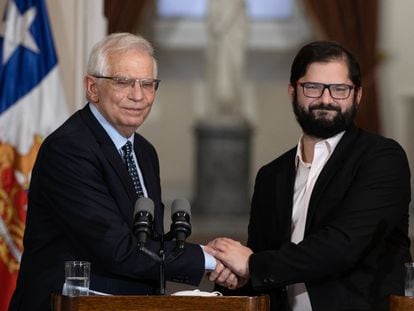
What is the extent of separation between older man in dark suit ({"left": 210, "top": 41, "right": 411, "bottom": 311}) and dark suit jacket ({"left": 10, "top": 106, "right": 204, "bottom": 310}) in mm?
334

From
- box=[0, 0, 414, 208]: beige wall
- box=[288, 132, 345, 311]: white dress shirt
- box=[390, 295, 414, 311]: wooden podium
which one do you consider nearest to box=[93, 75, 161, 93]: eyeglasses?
box=[288, 132, 345, 311]: white dress shirt

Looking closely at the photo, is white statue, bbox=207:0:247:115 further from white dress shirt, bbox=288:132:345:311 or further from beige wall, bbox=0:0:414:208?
white dress shirt, bbox=288:132:345:311

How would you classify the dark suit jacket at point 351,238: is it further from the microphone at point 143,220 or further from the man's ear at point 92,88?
the man's ear at point 92,88

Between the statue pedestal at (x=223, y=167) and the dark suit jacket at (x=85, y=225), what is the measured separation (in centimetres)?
913

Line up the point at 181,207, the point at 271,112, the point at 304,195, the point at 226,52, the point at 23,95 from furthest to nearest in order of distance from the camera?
the point at 271,112 → the point at 226,52 → the point at 23,95 → the point at 304,195 → the point at 181,207

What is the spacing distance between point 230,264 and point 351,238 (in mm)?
514

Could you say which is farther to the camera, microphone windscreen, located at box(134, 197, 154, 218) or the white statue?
the white statue

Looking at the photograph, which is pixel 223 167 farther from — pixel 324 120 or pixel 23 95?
pixel 324 120

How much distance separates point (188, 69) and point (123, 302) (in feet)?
37.2

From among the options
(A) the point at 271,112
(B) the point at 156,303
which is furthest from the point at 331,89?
(A) the point at 271,112

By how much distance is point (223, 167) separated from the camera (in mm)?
13695

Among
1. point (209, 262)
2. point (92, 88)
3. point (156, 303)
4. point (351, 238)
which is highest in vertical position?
point (92, 88)

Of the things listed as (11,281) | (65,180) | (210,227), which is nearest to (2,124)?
(11,281)

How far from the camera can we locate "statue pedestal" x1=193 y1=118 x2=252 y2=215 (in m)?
13.6
